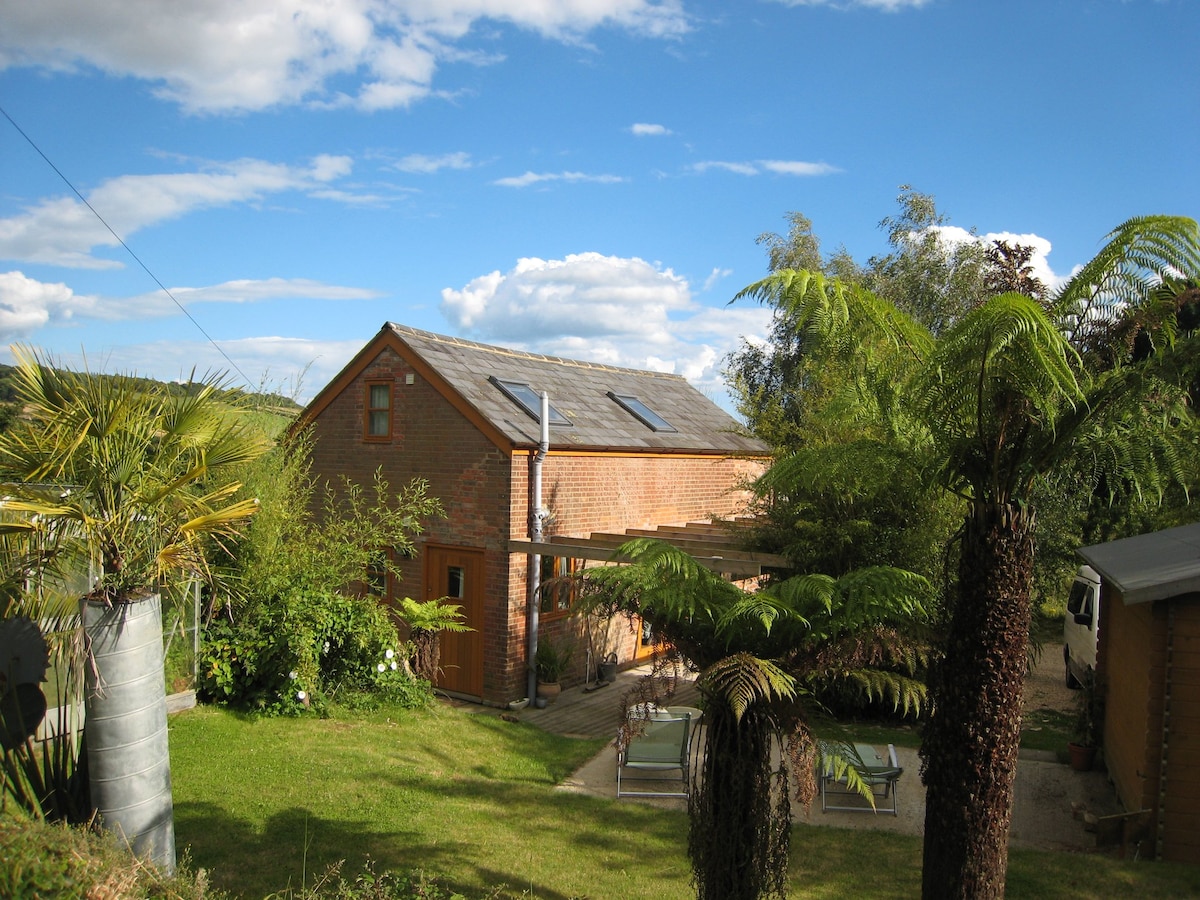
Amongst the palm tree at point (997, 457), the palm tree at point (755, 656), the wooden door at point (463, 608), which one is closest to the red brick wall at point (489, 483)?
the wooden door at point (463, 608)

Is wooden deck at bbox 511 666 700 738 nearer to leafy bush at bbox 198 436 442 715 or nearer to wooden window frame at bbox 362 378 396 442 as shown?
leafy bush at bbox 198 436 442 715

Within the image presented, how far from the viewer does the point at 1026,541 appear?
554cm

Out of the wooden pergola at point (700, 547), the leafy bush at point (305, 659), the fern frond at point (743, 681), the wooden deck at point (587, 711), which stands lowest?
the wooden deck at point (587, 711)

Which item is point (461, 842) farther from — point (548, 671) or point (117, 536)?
point (548, 671)

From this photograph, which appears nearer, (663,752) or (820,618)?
(820,618)

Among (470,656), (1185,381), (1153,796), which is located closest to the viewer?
(1185,381)

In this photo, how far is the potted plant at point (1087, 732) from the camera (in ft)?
33.2

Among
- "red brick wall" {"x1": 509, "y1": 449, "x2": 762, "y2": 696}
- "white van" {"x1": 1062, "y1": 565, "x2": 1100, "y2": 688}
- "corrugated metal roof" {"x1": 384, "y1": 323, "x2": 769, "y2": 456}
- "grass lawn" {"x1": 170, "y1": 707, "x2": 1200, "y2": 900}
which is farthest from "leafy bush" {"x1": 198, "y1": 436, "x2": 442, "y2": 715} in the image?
"white van" {"x1": 1062, "y1": 565, "x2": 1100, "y2": 688}

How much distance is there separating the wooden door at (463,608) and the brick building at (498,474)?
2 centimetres

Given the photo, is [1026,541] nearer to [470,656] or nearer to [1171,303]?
[1171,303]

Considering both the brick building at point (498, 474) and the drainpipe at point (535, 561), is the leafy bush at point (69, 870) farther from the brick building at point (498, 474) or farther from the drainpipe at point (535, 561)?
the drainpipe at point (535, 561)

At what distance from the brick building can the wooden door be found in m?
0.02

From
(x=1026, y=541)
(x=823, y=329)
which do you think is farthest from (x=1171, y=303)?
(x=823, y=329)

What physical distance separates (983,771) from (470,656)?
30.9 feet
